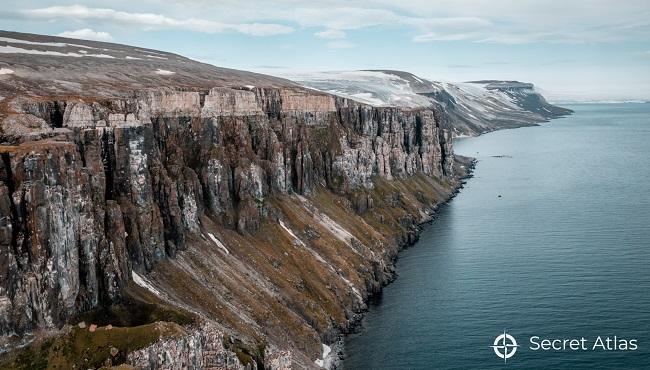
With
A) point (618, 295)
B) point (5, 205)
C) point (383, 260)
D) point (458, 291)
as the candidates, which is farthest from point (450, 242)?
point (5, 205)

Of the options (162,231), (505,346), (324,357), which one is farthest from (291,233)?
(505,346)

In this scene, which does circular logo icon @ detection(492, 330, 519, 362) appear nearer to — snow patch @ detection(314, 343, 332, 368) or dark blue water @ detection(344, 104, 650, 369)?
dark blue water @ detection(344, 104, 650, 369)

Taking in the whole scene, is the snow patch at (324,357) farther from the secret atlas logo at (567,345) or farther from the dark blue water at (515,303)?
the secret atlas logo at (567,345)

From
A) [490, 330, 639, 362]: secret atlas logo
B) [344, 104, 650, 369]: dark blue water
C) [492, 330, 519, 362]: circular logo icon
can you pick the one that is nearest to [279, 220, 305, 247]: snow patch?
[344, 104, 650, 369]: dark blue water

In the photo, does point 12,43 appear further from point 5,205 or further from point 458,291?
point 458,291

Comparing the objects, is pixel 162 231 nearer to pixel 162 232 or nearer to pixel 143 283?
pixel 162 232

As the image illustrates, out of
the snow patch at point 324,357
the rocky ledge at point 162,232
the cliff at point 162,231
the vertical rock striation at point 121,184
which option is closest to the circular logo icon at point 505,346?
the snow patch at point 324,357
